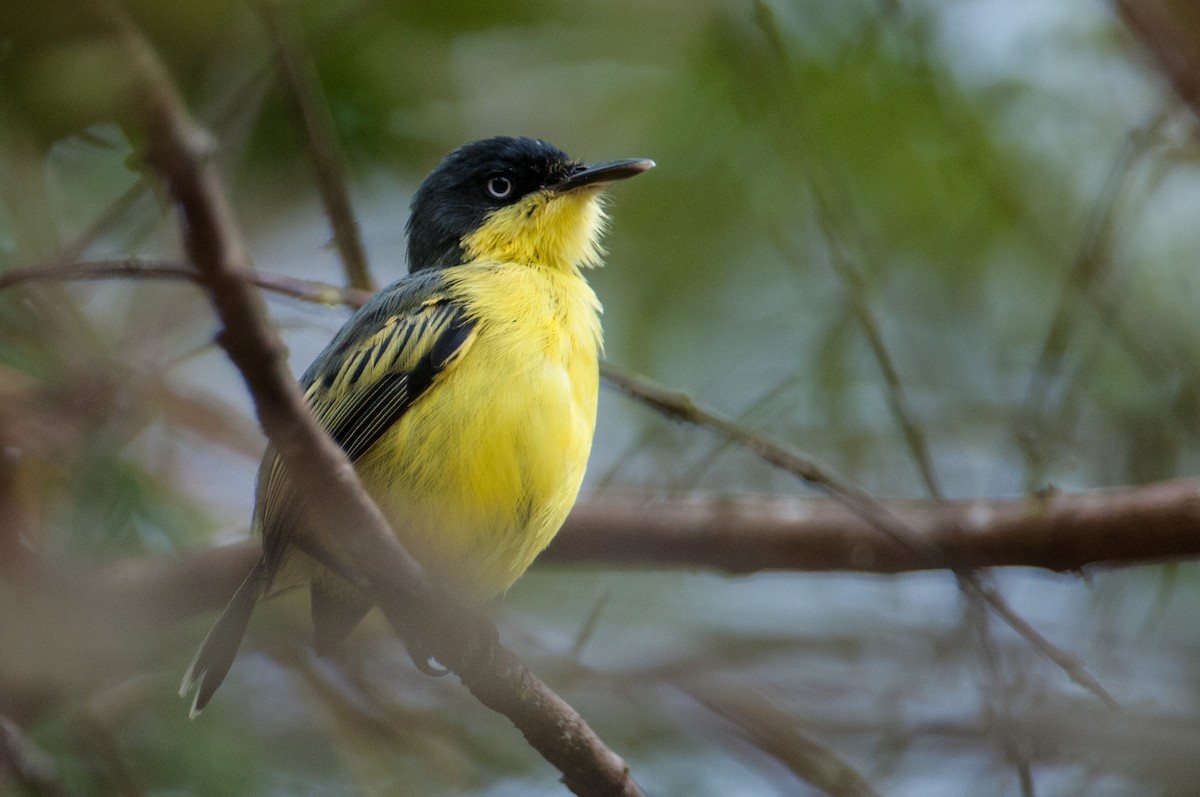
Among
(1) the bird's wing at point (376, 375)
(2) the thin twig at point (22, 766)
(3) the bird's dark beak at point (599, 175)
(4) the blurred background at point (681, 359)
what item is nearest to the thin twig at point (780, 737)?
(4) the blurred background at point (681, 359)

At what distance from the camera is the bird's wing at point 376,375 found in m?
3.70

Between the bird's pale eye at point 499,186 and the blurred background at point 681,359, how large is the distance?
0.73m

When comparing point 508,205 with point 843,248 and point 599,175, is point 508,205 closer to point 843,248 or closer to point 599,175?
point 599,175

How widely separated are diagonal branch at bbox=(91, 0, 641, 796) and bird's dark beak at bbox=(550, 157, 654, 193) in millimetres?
1808

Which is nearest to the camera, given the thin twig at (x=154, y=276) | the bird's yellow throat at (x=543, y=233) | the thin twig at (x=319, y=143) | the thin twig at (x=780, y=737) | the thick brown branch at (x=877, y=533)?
the thin twig at (x=154, y=276)

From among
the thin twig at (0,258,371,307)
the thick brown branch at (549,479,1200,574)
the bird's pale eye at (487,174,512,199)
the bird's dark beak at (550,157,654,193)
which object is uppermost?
the bird's dark beak at (550,157,654,193)

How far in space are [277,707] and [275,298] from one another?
7.40ft

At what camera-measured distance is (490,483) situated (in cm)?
370

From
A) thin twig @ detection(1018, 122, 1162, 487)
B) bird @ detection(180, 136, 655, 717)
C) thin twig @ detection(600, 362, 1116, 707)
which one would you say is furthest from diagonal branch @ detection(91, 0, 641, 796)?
thin twig @ detection(1018, 122, 1162, 487)

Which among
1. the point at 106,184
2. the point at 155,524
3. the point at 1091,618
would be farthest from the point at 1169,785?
the point at 106,184

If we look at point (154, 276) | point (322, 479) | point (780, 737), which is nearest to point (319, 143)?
point (154, 276)

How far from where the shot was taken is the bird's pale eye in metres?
5.00

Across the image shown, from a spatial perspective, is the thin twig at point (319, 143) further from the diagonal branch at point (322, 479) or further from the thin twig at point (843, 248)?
the thin twig at point (843, 248)

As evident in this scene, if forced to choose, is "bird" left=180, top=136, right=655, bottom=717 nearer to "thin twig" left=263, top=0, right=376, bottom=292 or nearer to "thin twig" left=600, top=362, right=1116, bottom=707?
"thin twig" left=600, top=362, right=1116, bottom=707
